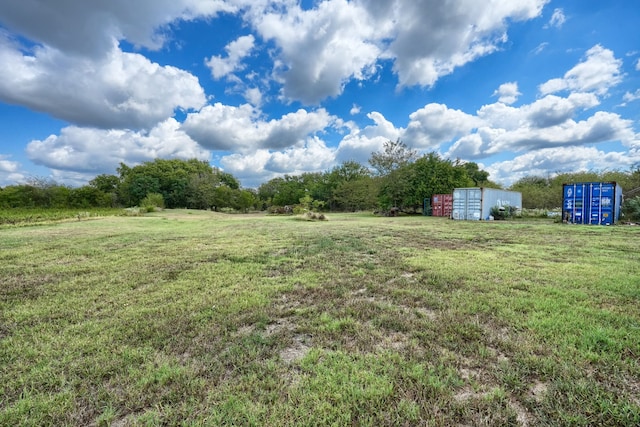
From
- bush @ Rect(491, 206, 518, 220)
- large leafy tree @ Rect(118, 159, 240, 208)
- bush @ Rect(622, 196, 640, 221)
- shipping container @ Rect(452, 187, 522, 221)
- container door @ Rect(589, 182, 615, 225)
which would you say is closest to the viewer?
container door @ Rect(589, 182, 615, 225)

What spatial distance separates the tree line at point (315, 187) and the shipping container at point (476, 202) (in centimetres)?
528

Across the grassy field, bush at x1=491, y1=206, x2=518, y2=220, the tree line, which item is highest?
the tree line

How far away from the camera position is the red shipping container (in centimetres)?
2150

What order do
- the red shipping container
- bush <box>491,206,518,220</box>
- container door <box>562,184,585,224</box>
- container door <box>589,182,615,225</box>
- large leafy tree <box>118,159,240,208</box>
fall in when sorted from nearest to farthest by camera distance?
container door <box>589,182,615,225</box> < container door <box>562,184,585,224</box> < bush <box>491,206,518,220</box> < the red shipping container < large leafy tree <box>118,159,240,208</box>

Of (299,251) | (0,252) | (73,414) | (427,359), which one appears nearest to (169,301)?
(73,414)

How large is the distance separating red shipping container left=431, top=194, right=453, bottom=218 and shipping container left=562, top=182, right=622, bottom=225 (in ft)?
25.9

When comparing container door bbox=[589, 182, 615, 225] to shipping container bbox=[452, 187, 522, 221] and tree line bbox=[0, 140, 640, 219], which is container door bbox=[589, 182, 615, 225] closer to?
tree line bbox=[0, 140, 640, 219]

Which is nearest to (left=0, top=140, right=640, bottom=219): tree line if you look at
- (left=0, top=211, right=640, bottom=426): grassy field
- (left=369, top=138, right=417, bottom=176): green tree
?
(left=369, top=138, right=417, bottom=176): green tree

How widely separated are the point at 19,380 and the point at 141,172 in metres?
52.0

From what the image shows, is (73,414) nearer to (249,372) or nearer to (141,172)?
(249,372)

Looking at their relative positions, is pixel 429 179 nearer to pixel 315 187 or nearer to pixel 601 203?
pixel 601 203

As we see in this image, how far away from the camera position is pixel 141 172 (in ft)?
148

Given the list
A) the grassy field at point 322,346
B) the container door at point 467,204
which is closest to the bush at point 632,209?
the container door at point 467,204

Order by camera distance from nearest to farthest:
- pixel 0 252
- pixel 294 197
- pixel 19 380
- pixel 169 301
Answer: pixel 19 380 → pixel 169 301 → pixel 0 252 → pixel 294 197
